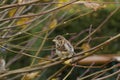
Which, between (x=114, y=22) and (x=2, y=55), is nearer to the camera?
(x=2, y=55)

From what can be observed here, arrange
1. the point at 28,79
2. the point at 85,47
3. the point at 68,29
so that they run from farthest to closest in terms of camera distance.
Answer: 1. the point at 68,29
2. the point at 85,47
3. the point at 28,79

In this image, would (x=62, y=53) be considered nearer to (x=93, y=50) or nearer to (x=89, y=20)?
(x=93, y=50)

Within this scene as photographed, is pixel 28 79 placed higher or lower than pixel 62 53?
lower

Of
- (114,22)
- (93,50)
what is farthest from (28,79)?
(114,22)

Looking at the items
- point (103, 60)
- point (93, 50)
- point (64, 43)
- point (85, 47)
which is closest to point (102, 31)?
point (103, 60)

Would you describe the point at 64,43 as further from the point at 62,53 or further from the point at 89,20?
the point at 89,20

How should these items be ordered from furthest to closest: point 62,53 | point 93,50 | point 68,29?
point 68,29
point 62,53
point 93,50

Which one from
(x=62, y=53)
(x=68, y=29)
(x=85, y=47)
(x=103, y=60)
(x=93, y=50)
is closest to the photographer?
(x=93, y=50)

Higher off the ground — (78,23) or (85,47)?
(85,47)

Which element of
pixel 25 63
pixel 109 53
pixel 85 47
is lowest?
pixel 109 53
